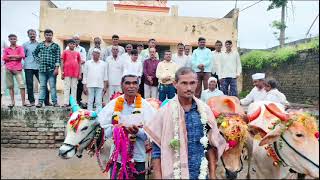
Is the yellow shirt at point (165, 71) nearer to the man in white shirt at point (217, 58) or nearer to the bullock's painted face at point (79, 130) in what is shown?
the man in white shirt at point (217, 58)

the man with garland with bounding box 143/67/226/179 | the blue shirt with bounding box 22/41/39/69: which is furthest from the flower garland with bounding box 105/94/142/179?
the blue shirt with bounding box 22/41/39/69

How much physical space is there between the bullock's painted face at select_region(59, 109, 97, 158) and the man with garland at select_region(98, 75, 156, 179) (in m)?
0.73

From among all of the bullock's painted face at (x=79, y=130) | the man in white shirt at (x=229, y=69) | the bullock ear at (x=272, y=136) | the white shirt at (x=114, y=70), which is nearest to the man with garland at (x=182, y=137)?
the bullock ear at (x=272, y=136)

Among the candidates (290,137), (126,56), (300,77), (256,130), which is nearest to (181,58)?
(126,56)

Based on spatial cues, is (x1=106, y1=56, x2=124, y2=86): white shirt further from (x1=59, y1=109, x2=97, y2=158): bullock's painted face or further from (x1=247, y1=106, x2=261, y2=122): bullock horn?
(x1=247, y1=106, x2=261, y2=122): bullock horn

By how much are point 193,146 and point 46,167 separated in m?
4.16

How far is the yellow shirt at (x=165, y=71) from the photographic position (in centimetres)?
696

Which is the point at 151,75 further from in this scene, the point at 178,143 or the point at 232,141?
the point at 178,143

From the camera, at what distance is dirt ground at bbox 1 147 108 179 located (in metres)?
5.65

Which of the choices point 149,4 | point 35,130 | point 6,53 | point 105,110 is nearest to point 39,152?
point 35,130

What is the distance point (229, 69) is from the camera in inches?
311

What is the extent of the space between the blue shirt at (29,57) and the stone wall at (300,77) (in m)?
6.76

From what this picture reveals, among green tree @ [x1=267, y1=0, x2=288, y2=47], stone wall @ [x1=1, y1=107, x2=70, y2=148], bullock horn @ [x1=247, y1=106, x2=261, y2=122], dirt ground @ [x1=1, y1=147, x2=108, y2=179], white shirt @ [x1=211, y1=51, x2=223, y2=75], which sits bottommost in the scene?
dirt ground @ [x1=1, y1=147, x2=108, y2=179]

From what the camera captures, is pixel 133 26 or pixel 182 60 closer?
pixel 182 60
